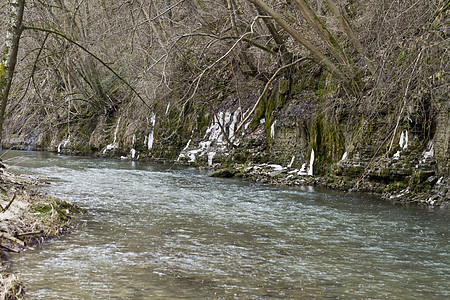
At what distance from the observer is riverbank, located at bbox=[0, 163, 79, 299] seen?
4.18m

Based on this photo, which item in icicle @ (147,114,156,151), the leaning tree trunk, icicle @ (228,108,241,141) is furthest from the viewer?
icicle @ (147,114,156,151)

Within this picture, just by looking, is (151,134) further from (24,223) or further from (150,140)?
(24,223)

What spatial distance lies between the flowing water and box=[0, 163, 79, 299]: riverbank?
174 mm

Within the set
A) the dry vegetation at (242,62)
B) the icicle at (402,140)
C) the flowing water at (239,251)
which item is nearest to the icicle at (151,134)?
the dry vegetation at (242,62)

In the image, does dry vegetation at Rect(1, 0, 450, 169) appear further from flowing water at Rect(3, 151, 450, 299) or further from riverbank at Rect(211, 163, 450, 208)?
flowing water at Rect(3, 151, 450, 299)

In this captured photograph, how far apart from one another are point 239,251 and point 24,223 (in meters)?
2.79

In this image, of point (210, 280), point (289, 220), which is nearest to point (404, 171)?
point (289, 220)

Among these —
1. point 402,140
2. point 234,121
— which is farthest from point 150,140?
point 402,140

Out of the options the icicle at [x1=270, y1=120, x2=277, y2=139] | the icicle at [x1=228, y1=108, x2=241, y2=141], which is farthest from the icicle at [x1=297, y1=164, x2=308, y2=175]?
the icicle at [x1=228, y1=108, x2=241, y2=141]

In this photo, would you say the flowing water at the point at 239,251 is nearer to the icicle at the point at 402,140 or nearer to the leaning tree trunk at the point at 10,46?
the icicle at the point at 402,140

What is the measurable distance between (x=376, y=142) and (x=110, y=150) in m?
15.5

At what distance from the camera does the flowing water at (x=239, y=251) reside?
431 centimetres

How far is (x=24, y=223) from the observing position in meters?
5.90

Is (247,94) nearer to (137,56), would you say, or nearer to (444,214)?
(137,56)
